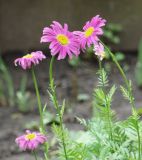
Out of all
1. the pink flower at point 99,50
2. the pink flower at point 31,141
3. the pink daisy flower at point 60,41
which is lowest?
the pink flower at point 31,141

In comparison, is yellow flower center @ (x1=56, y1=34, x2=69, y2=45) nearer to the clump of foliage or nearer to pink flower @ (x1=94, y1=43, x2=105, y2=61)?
the clump of foliage

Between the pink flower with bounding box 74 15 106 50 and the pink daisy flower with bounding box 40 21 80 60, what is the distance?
0.06ft

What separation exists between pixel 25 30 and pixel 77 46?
3895 millimetres

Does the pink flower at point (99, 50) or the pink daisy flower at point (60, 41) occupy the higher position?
the pink daisy flower at point (60, 41)

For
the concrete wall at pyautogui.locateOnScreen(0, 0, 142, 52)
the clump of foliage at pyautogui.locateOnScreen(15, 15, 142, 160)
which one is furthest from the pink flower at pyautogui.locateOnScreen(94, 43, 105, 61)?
the concrete wall at pyautogui.locateOnScreen(0, 0, 142, 52)

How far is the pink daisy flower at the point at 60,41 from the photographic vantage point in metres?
1.60

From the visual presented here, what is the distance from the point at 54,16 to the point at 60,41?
3.80 meters

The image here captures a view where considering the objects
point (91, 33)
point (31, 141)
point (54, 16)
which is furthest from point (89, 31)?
point (54, 16)

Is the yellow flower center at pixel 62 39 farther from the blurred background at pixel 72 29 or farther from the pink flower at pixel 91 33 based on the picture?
the blurred background at pixel 72 29

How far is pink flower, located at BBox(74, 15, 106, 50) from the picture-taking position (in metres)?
1.60

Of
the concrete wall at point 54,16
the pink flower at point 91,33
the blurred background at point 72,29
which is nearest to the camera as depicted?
the pink flower at point 91,33

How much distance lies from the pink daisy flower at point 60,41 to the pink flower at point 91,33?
0.8 inches

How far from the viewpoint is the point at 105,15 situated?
5367 mm

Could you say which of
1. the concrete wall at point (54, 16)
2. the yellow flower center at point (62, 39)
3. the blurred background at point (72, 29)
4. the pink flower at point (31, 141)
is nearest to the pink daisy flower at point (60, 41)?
the yellow flower center at point (62, 39)
